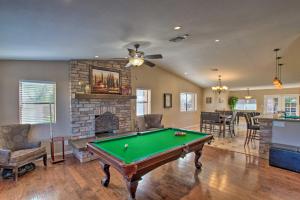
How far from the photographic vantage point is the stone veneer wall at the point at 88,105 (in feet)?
16.9

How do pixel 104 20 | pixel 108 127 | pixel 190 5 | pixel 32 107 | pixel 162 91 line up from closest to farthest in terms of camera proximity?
1. pixel 190 5
2. pixel 104 20
3. pixel 32 107
4. pixel 108 127
5. pixel 162 91

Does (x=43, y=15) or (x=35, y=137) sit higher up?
(x=43, y=15)

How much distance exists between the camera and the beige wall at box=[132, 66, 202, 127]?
23.4 feet

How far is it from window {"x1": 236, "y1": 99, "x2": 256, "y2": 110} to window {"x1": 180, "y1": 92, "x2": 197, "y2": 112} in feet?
12.8

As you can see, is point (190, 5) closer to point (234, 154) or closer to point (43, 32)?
point (43, 32)

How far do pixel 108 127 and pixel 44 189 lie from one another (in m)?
2.95

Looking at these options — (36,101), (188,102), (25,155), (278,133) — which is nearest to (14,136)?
(25,155)

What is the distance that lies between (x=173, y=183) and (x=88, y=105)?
11.7 ft

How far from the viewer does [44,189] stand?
3.13 meters

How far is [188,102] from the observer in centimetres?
982

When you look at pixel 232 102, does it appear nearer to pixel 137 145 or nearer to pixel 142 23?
pixel 137 145

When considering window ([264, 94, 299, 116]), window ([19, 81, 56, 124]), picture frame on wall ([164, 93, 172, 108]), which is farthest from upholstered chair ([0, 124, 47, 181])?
window ([264, 94, 299, 116])

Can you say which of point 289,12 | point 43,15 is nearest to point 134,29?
point 43,15

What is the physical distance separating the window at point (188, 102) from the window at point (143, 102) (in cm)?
245
